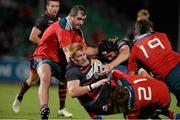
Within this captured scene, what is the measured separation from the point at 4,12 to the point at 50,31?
14.7 metres

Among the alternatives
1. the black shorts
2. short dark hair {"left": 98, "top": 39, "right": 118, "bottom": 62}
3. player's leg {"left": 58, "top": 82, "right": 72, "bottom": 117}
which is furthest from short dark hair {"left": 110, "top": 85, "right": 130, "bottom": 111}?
player's leg {"left": 58, "top": 82, "right": 72, "bottom": 117}

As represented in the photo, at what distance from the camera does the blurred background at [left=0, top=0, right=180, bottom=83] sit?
2247 cm

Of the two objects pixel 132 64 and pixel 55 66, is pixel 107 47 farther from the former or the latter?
pixel 55 66

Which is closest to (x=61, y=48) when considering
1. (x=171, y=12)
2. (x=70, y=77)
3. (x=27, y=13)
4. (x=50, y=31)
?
(x=50, y=31)

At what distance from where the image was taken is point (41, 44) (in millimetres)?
11273

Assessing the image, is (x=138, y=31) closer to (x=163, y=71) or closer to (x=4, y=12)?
(x=163, y=71)

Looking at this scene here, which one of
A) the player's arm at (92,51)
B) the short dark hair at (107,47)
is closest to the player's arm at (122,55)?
the short dark hair at (107,47)

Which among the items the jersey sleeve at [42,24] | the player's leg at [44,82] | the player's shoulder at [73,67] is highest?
the jersey sleeve at [42,24]

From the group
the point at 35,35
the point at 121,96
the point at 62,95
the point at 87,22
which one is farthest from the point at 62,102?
the point at 87,22

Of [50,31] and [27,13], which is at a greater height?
[50,31]

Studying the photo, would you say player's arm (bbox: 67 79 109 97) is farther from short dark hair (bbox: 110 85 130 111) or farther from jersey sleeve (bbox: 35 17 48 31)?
jersey sleeve (bbox: 35 17 48 31)

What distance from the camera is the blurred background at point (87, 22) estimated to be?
22.5m

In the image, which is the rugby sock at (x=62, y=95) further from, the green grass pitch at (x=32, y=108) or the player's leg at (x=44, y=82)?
the player's leg at (x=44, y=82)

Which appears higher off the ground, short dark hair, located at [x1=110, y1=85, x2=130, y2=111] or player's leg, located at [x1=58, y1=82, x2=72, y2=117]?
short dark hair, located at [x1=110, y1=85, x2=130, y2=111]
